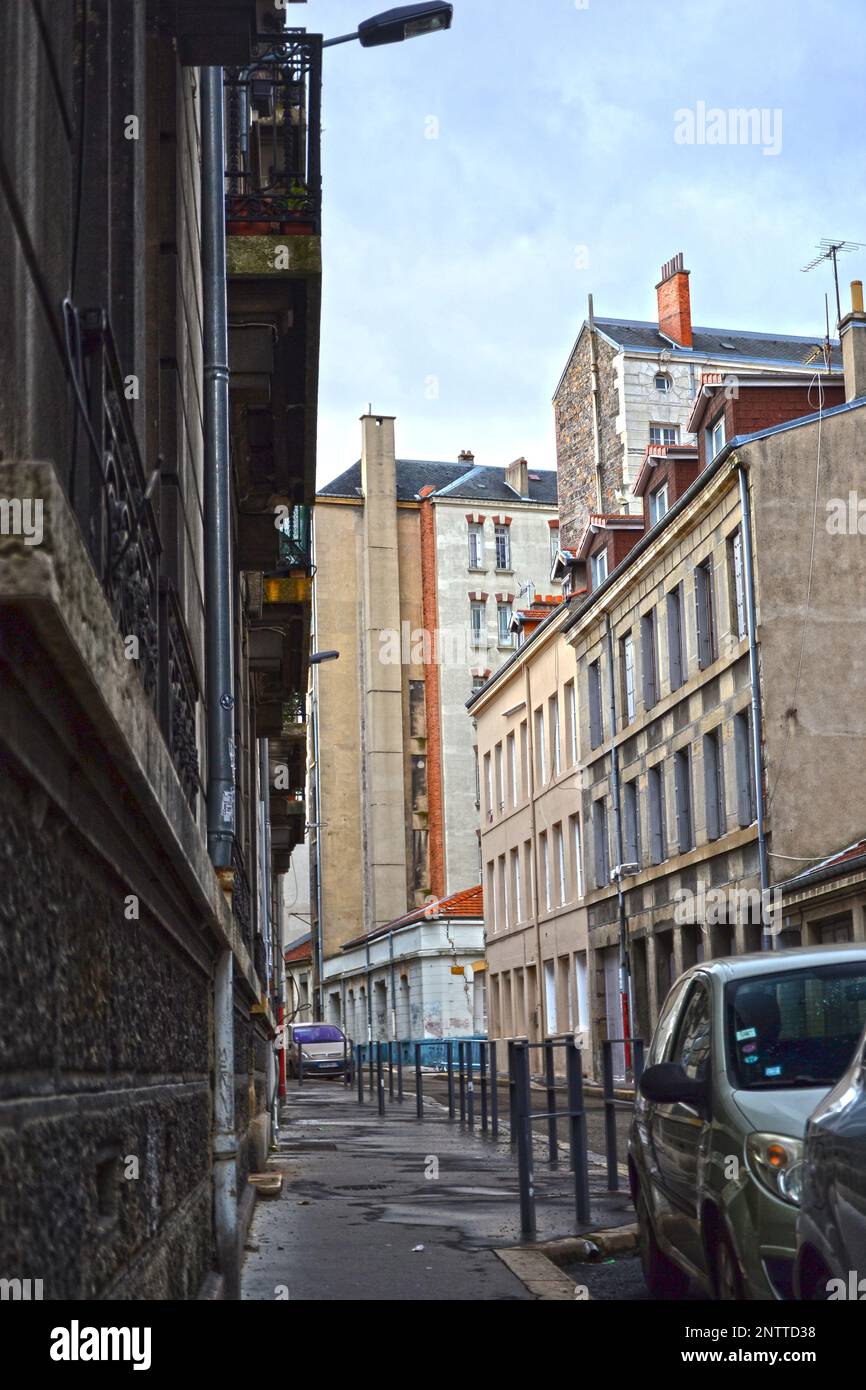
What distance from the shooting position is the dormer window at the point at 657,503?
37.2 m

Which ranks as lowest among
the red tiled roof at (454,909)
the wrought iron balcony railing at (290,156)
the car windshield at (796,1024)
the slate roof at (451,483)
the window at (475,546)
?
the car windshield at (796,1024)

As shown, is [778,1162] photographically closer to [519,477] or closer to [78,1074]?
[78,1074]

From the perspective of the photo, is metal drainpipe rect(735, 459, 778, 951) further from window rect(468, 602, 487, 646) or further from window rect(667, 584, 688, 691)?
window rect(468, 602, 487, 646)

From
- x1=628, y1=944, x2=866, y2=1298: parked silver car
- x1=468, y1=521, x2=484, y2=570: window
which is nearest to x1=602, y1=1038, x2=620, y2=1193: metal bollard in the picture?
x1=628, y1=944, x2=866, y2=1298: parked silver car

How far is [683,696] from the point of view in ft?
115

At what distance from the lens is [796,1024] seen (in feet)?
23.5

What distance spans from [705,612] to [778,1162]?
93.2 feet

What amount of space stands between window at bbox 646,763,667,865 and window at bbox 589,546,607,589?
19.0 feet

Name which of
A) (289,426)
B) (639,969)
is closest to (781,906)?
(639,969)

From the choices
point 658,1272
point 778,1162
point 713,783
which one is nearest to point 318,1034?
point 713,783

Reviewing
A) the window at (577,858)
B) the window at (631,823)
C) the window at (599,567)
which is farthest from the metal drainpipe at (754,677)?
the window at (577,858)

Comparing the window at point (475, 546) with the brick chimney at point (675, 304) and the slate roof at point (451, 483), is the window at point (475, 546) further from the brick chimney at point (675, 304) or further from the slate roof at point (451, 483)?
the brick chimney at point (675, 304)

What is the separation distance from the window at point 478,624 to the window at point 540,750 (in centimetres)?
2309

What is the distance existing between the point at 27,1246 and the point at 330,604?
224 feet
